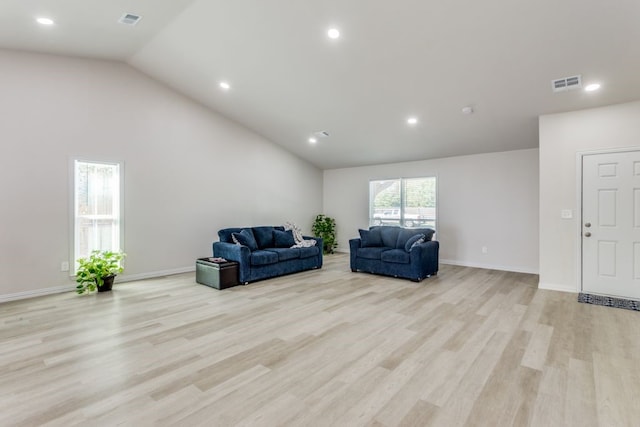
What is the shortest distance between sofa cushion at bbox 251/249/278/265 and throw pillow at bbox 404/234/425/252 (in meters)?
2.26

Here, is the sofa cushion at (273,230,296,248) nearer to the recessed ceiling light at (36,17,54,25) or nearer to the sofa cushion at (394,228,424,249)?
the sofa cushion at (394,228,424,249)

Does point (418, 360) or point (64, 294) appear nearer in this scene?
point (418, 360)

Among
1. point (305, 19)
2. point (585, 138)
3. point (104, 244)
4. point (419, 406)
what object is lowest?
point (419, 406)

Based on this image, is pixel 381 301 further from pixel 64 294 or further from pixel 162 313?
pixel 64 294

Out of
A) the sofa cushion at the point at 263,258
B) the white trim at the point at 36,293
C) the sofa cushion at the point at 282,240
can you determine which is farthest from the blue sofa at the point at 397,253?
the white trim at the point at 36,293

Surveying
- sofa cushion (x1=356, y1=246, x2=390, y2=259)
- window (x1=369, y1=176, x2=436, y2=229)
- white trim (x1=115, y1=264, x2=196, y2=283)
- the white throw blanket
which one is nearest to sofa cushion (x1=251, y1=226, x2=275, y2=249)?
the white throw blanket

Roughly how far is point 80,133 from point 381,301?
16.7 ft

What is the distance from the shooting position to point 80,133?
486cm

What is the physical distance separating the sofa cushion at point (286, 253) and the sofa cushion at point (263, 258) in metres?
0.12

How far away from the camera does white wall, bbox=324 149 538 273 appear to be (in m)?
6.00

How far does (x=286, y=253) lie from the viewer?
18.9 feet

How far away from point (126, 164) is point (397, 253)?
479cm

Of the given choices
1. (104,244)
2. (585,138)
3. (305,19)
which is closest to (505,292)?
(585,138)

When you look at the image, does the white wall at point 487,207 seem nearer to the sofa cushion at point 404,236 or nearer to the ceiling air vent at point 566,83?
the sofa cushion at point 404,236
